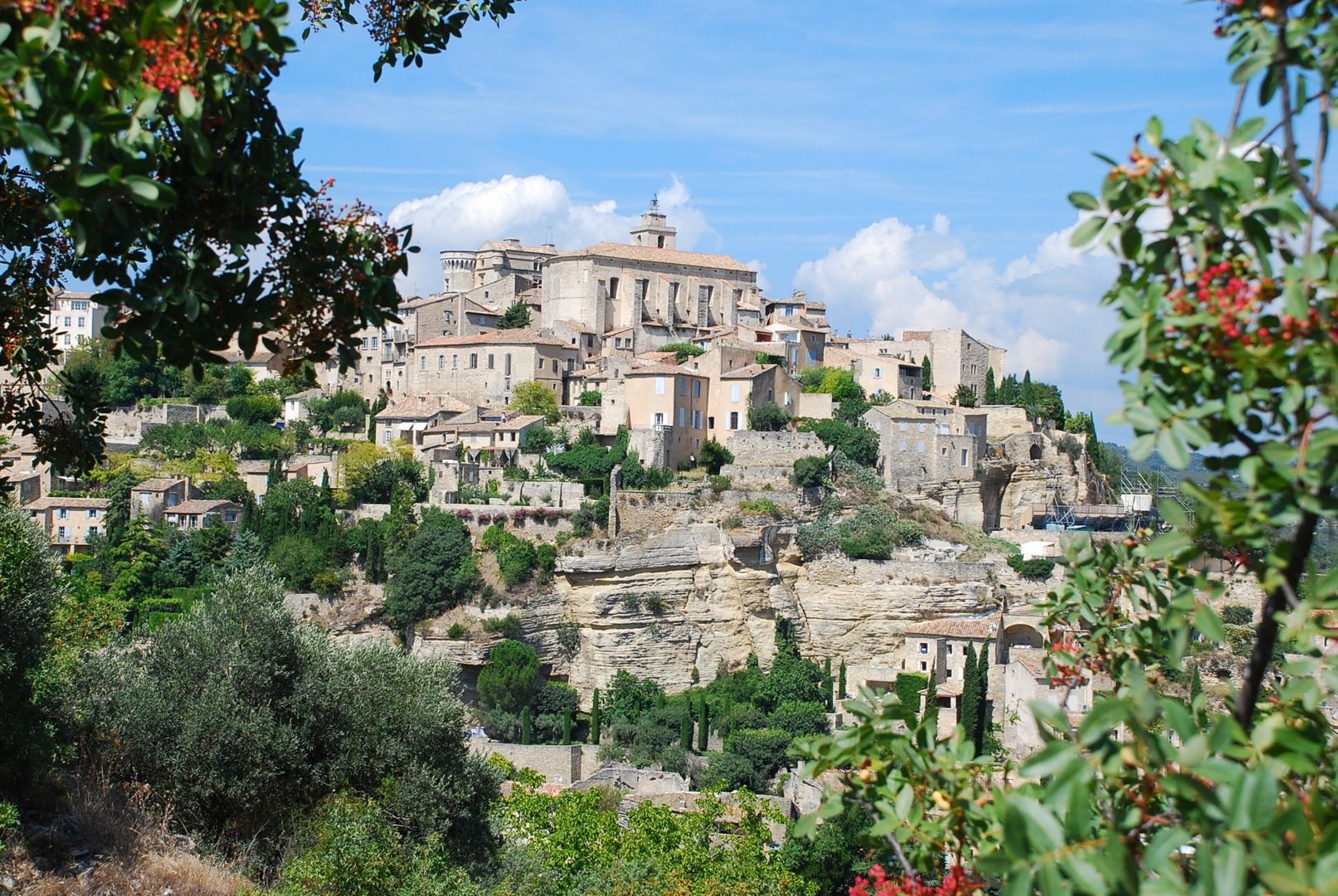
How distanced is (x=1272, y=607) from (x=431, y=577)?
126 ft

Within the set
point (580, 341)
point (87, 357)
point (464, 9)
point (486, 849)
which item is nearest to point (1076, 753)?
point (464, 9)

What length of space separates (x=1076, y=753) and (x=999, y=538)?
43198 millimetres

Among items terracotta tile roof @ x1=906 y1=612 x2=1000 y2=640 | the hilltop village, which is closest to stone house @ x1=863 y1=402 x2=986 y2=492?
the hilltop village

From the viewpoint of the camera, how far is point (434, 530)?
41781 millimetres

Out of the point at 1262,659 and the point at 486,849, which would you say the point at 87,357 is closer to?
the point at 486,849

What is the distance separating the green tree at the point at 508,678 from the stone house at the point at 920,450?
14.4m

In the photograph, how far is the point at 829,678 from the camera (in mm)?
39656

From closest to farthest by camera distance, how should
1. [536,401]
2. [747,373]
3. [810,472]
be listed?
[810,472] → [747,373] → [536,401]

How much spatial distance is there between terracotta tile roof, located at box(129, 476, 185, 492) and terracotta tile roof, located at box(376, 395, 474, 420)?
8481 millimetres

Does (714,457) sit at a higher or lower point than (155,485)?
higher

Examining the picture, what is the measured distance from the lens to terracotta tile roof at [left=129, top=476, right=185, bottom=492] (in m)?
45.4

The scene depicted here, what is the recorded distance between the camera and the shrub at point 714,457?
4694 cm

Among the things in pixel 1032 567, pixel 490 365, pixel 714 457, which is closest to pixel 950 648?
pixel 1032 567

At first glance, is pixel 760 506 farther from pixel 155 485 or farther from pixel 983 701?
pixel 155 485
